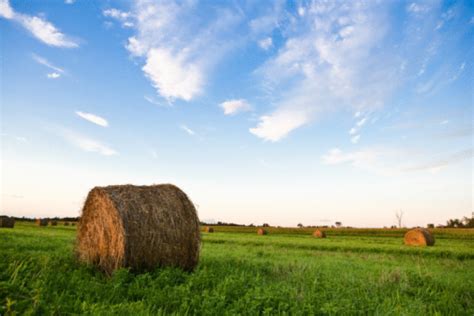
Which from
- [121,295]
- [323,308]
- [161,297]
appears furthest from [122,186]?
[323,308]

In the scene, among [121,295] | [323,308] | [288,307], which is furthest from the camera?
[121,295]

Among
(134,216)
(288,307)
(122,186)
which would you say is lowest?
(288,307)

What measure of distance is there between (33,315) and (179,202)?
5.39 metres

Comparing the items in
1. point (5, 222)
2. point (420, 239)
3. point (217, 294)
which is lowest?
point (217, 294)

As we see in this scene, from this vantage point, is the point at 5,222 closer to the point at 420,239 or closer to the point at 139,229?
the point at 139,229

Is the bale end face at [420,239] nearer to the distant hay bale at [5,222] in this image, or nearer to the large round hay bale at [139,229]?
the large round hay bale at [139,229]

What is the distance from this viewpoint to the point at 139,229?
28.5 feet

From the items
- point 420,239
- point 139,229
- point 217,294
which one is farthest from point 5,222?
point 420,239

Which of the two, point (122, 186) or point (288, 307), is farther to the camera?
point (122, 186)

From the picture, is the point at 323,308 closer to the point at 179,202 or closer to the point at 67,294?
the point at 67,294

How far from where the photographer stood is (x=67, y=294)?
213 inches

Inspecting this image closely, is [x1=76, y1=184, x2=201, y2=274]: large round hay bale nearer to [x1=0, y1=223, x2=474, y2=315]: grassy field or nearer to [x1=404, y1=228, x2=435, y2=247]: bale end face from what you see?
[x1=0, y1=223, x2=474, y2=315]: grassy field

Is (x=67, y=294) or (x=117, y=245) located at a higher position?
(x=117, y=245)

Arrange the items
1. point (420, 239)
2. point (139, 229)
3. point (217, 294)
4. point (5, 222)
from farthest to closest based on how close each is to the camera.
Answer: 1. point (5, 222)
2. point (420, 239)
3. point (139, 229)
4. point (217, 294)
